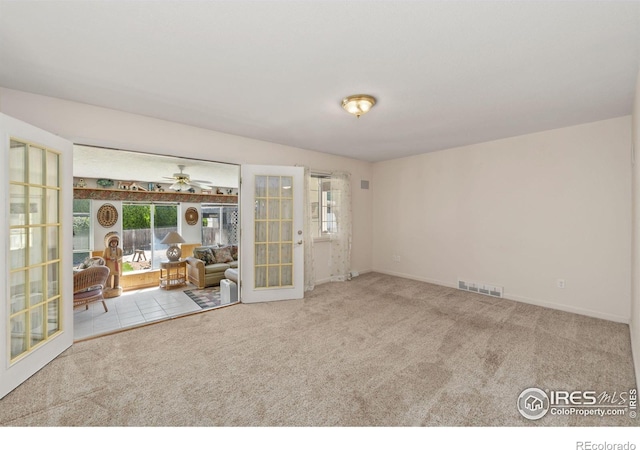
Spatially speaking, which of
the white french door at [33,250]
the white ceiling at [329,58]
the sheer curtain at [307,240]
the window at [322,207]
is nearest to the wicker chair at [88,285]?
the white french door at [33,250]

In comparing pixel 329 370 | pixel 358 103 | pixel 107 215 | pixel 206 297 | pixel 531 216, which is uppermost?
pixel 358 103

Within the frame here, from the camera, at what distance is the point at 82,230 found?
6.40m

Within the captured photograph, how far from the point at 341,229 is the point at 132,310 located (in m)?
3.85

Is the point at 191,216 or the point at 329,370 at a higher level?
the point at 191,216

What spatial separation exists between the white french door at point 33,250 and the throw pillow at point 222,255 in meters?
3.98

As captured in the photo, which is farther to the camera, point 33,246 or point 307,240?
point 307,240

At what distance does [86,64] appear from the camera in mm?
2086

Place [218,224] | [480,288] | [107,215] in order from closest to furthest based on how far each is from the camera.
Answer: [480,288]
[107,215]
[218,224]

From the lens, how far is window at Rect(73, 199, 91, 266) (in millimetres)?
6328

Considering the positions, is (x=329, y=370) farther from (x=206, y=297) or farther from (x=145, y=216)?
(x=145, y=216)

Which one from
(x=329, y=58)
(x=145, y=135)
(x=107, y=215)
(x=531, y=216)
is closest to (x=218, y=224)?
(x=107, y=215)

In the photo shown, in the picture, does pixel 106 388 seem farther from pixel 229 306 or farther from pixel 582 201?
pixel 582 201

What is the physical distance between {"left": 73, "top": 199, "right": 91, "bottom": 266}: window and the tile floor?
65.6 inches
